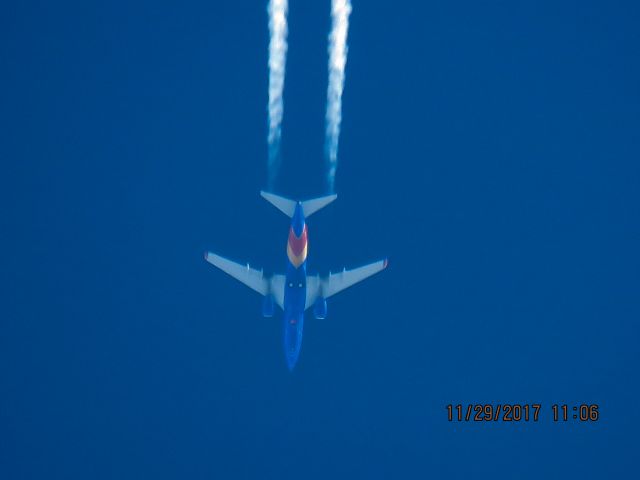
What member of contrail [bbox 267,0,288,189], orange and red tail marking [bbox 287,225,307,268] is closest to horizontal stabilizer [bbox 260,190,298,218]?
orange and red tail marking [bbox 287,225,307,268]

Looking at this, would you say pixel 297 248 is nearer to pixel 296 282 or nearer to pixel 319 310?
pixel 296 282

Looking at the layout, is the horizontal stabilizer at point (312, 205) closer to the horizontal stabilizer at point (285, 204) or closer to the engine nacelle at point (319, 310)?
the horizontal stabilizer at point (285, 204)

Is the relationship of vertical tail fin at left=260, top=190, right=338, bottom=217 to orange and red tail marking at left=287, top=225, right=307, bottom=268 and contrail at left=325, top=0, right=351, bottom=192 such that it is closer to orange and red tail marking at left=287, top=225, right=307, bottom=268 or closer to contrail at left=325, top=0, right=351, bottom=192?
orange and red tail marking at left=287, top=225, right=307, bottom=268

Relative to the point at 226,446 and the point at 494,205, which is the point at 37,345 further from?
the point at 494,205

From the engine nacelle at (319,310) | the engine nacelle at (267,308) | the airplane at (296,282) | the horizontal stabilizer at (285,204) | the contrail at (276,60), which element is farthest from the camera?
the contrail at (276,60)

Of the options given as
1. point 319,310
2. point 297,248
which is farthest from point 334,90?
point 319,310

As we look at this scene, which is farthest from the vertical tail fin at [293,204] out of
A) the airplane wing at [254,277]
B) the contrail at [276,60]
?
the contrail at [276,60]

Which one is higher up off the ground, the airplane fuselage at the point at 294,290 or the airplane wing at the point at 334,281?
the airplane wing at the point at 334,281
